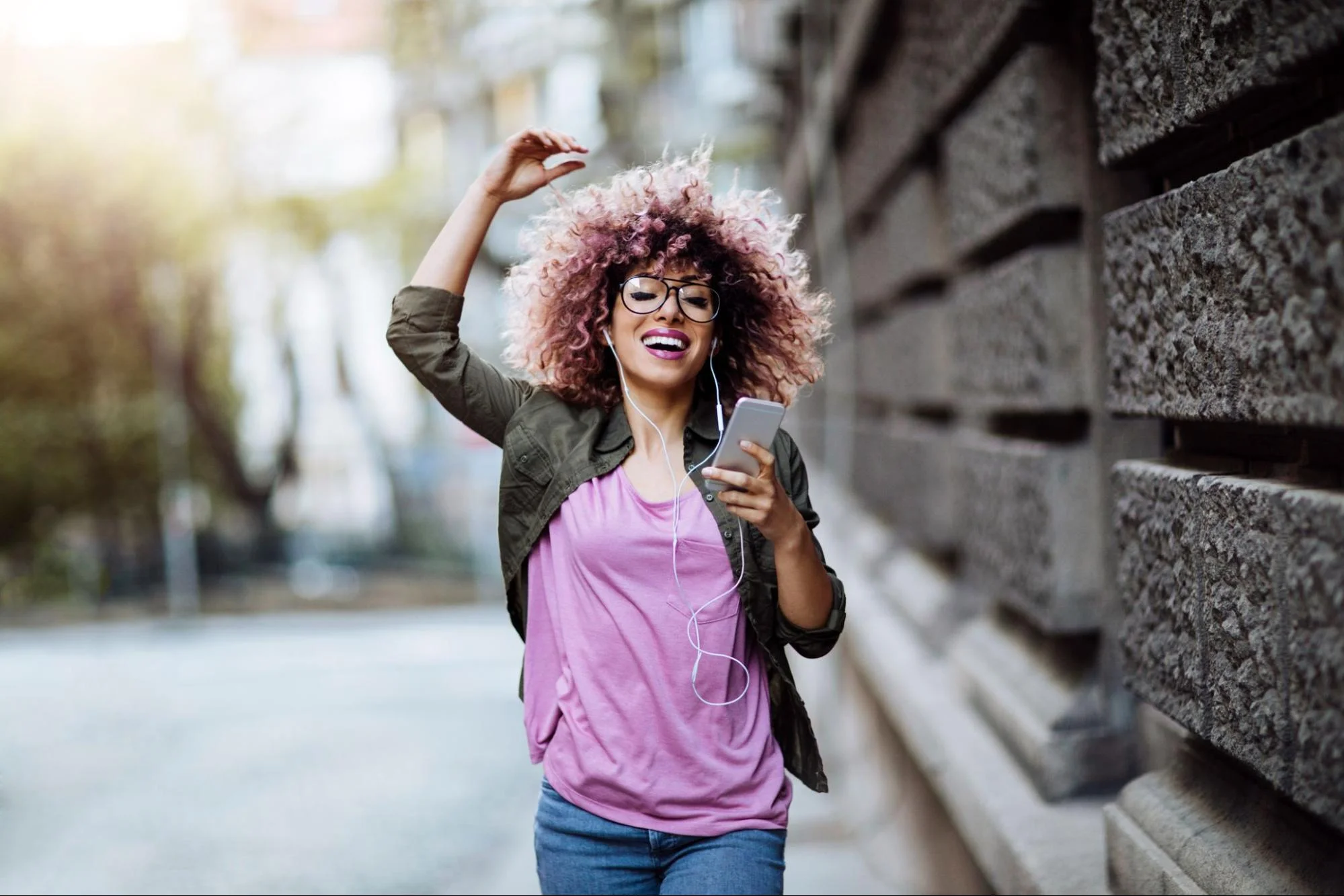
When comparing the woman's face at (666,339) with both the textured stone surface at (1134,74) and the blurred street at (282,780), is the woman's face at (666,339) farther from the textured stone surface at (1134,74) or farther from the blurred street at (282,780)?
the blurred street at (282,780)

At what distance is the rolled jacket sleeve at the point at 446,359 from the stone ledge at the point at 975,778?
1.56m

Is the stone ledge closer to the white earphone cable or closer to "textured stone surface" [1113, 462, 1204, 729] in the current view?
"textured stone surface" [1113, 462, 1204, 729]

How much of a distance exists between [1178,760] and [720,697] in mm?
1094

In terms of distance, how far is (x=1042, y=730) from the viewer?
3551 mm

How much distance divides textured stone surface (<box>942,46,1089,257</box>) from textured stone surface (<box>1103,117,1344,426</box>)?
64 centimetres

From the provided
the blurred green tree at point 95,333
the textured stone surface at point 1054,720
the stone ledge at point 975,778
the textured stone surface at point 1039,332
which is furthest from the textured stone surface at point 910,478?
the blurred green tree at point 95,333

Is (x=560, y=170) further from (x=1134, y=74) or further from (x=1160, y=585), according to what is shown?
(x=1160, y=585)

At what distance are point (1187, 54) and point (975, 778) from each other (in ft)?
6.80

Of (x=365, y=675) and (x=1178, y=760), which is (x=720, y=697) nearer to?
(x=1178, y=760)

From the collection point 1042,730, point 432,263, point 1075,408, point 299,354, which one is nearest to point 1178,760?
point 1042,730

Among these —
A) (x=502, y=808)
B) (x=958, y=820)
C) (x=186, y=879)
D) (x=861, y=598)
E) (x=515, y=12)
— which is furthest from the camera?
(x=515, y=12)

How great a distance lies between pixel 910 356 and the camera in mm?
6211

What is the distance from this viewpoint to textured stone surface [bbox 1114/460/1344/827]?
196 centimetres

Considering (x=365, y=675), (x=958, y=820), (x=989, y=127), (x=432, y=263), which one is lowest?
(x=365, y=675)
